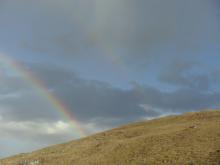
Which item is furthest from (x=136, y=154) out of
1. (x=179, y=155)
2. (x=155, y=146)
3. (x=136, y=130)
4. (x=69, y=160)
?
(x=136, y=130)

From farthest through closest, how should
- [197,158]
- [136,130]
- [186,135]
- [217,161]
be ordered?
[136,130], [186,135], [197,158], [217,161]

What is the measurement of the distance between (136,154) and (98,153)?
6820 millimetres

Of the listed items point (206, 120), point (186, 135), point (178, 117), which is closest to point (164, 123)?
point (178, 117)

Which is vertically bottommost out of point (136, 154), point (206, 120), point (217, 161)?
point (217, 161)

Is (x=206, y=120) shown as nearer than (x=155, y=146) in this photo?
No

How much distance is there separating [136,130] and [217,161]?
80.9 ft

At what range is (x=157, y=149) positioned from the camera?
4125 centimetres

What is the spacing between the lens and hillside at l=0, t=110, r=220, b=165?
1454 inches

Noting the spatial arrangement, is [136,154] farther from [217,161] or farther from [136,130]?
[136,130]

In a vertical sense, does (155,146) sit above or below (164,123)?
below

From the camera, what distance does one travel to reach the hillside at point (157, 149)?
36938 mm

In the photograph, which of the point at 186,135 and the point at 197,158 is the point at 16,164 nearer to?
the point at 186,135

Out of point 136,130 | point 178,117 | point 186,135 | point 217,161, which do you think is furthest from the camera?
point 178,117

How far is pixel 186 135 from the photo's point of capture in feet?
146
